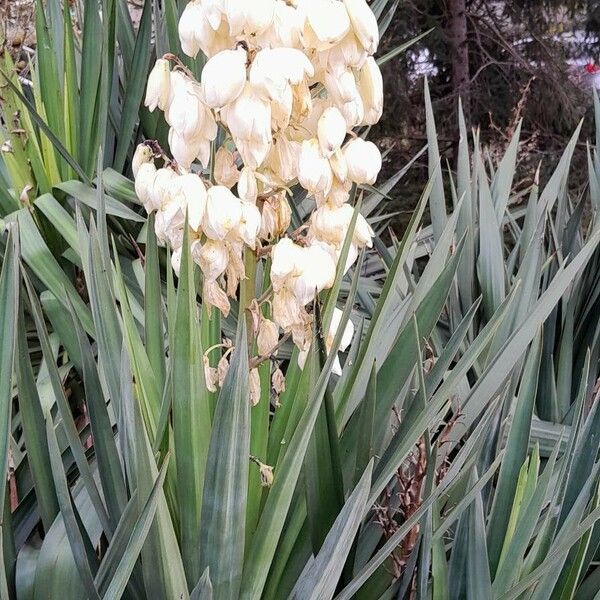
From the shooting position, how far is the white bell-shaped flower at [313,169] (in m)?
0.77

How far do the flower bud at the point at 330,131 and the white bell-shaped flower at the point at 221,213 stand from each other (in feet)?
0.34

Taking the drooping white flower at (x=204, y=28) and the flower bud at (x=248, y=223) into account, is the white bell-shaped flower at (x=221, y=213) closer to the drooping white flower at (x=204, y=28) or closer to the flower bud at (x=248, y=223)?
the flower bud at (x=248, y=223)

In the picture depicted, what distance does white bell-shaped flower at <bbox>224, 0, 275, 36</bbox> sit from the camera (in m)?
0.70

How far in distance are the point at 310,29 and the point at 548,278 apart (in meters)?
1.01

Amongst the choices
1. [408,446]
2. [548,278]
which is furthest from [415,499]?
[548,278]

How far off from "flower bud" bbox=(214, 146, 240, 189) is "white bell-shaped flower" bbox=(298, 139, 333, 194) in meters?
0.08

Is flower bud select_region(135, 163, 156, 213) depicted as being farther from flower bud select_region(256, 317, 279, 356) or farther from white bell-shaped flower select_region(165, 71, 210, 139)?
flower bud select_region(256, 317, 279, 356)

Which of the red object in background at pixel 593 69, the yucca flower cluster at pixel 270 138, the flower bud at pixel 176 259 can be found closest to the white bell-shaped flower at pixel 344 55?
the yucca flower cluster at pixel 270 138

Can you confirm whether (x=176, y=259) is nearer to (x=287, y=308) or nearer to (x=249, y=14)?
(x=287, y=308)

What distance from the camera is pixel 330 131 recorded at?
2.52 feet

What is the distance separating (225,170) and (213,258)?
0.10 metres

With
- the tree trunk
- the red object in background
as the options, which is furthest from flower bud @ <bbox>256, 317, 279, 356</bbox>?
the red object in background

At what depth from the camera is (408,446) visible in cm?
75

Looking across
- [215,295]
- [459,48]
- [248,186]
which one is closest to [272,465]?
[215,295]
